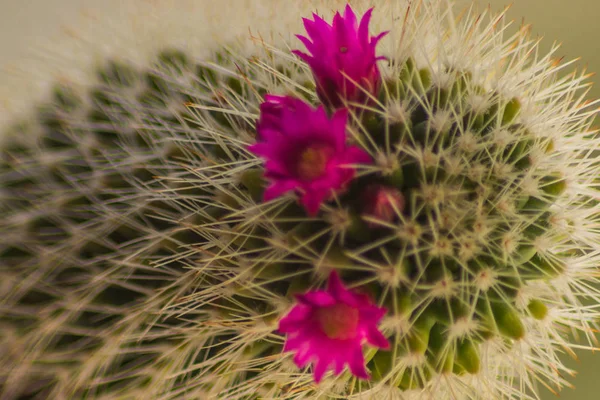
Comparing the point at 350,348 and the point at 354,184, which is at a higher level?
the point at 354,184

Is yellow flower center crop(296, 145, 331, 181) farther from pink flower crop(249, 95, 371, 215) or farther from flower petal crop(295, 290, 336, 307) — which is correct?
flower petal crop(295, 290, 336, 307)

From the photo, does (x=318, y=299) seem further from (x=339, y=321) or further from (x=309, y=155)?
(x=309, y=155)

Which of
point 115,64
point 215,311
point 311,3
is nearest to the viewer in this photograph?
point 215,311

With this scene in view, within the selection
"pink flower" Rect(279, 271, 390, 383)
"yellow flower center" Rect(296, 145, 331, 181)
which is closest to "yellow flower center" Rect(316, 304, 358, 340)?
"pink flower" Rect(279, 271, 390, 383)

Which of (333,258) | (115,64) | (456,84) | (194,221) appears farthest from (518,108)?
(115,64)

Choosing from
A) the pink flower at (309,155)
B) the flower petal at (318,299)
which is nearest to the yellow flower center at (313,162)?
the pink flower at (309,155)

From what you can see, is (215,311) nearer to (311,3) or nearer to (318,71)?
(318,71)
